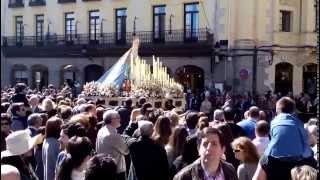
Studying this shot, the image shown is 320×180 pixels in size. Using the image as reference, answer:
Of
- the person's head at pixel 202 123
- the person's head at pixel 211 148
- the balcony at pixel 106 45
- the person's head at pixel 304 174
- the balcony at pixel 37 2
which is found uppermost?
the balcony at pixel 37 2

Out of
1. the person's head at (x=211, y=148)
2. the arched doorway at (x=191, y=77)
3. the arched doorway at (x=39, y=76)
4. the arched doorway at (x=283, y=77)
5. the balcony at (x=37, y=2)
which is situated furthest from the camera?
the balcony at (x=37, y=2)

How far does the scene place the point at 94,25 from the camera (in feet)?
120

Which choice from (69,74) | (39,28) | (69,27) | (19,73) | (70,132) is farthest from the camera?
(19,73)

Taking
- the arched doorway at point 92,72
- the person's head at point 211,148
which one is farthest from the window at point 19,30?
the person's head at point 211,148

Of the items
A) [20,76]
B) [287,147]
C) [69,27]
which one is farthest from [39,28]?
[287,147]

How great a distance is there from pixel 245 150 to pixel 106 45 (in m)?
29.4

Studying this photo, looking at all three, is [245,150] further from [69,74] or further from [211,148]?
[69,74]

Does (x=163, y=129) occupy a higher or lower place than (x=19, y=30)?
lower

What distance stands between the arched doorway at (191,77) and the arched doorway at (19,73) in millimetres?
12066

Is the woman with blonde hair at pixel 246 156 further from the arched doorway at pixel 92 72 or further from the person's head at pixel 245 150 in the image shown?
the arched doorway at pixel 92 72

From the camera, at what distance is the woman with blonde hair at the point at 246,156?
604 cm

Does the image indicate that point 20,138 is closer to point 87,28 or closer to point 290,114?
point 290,114

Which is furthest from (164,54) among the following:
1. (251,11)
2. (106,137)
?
(106,137)

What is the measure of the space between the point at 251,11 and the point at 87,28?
11.4m
